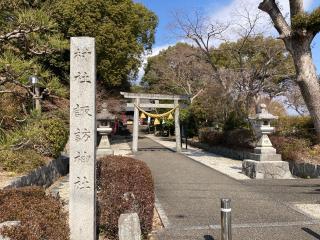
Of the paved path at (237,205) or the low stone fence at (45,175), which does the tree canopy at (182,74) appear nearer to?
the low stone fence at (45,175)

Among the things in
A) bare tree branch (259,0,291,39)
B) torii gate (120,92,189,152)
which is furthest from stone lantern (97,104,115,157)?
bare tree branch (259,0,291,39)

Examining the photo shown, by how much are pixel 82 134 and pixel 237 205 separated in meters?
4.17

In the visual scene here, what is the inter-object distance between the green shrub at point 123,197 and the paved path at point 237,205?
50 cm

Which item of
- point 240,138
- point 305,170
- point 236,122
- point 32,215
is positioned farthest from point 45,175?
point 236,122

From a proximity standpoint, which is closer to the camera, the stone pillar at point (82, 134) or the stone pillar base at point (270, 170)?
the stone pillar at point (82, 134)

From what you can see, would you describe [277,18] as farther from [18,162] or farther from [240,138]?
[18,162]

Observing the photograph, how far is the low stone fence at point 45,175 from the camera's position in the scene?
8.08 m

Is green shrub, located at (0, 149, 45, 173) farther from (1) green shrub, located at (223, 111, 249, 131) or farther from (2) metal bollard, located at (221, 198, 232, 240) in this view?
(1) green shrub, located at (223, 111, 249, 131)

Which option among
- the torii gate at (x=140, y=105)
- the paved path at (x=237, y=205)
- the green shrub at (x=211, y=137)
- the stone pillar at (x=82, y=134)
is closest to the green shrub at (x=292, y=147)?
the paved path at (x=237, y=205)

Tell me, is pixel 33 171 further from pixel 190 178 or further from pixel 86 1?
pixel 86 1

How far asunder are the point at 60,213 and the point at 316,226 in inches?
159

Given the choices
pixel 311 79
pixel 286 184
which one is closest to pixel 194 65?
pixel 311 79

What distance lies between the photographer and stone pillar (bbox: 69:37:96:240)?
16.3 feet

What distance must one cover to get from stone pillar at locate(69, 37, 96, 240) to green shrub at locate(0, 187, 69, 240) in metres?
0.26
